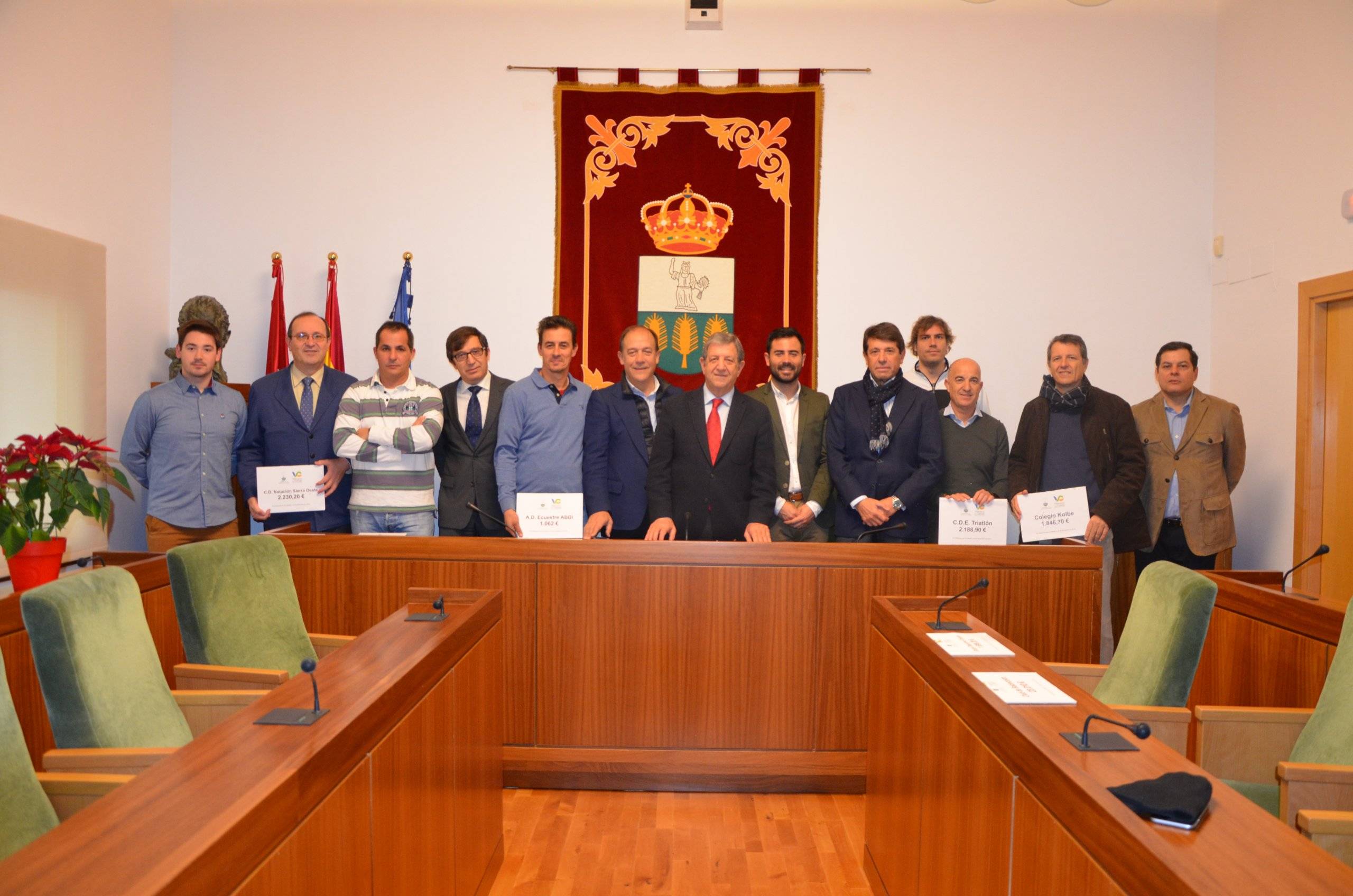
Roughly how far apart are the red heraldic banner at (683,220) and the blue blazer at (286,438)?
1840 millimetres

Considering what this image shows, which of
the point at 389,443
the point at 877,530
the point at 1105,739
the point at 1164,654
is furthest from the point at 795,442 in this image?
the point at 1105,739

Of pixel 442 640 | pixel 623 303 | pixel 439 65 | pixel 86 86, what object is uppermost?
pixel 439 65

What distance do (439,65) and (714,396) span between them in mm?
3231

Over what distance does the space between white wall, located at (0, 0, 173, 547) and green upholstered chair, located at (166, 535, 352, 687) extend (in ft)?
7.75

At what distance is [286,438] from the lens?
4.18m

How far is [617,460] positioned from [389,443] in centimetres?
94

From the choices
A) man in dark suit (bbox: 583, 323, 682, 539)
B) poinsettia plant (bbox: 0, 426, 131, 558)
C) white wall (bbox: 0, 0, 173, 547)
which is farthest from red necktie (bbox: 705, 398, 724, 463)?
white wall (bbox: 0, 0, 173, 547)

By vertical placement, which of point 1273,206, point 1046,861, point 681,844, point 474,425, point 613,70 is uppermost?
point 613,70

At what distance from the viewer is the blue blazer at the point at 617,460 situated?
12.9 feet

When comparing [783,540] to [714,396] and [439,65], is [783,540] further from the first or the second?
[439,65]

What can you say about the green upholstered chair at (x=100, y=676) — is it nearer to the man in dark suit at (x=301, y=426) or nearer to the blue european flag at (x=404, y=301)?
the man in dark suit at (x=301, y=426)

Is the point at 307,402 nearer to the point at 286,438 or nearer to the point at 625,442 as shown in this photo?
the point at 286,438

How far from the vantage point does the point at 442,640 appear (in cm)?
218

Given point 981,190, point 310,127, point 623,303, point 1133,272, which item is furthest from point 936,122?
point 310,127
